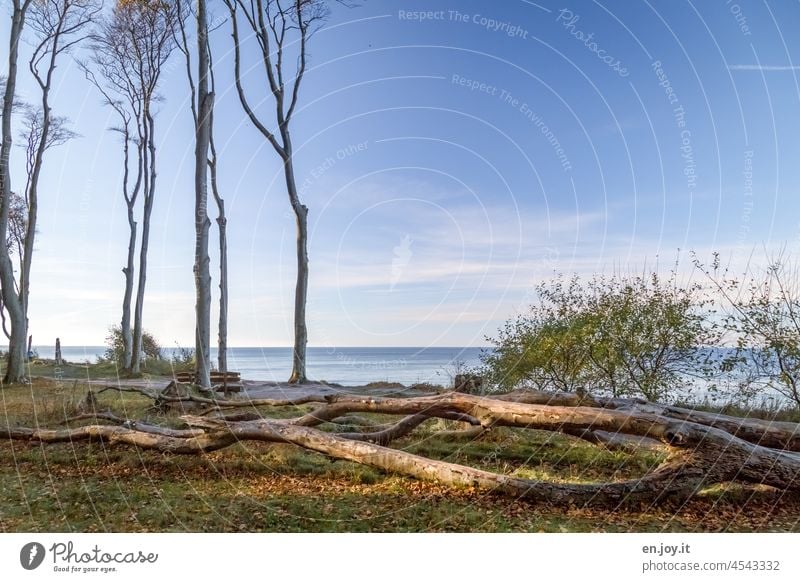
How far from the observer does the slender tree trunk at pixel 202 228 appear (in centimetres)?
975

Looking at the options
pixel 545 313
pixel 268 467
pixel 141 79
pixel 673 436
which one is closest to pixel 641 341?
pixel 545 313

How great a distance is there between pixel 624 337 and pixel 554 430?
3.30 m

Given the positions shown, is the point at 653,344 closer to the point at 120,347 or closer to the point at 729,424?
the point at 729,424

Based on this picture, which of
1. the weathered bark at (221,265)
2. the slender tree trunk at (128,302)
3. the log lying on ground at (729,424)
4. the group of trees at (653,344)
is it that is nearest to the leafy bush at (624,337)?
the group of trees at (653,344)

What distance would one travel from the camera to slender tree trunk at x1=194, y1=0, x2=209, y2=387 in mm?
9750

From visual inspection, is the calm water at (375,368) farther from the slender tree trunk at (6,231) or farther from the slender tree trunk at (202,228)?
the slender tree trunk at (6,231)

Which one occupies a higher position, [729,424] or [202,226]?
[202,226]

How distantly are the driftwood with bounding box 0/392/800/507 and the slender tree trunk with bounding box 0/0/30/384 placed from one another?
6.52 metres

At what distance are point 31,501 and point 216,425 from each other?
1.52 metres

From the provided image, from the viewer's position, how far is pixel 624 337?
7.52 m
